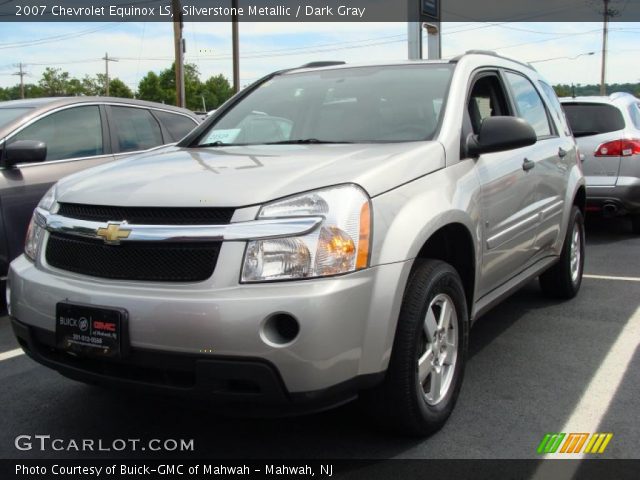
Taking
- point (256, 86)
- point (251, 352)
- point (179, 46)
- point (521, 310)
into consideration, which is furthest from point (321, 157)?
point (179, 46)

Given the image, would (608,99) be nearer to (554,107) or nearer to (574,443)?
(554,107)

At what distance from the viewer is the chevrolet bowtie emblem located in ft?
8.42

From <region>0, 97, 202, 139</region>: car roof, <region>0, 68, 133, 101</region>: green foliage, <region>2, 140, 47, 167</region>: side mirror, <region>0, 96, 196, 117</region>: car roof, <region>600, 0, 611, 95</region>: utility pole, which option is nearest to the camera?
<region>2, 140, 47, 167</region>: side mirror

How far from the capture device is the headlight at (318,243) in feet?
7.86

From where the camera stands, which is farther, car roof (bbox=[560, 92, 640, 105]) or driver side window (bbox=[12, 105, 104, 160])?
car roof (bbox=[560, 92, 640, 105])

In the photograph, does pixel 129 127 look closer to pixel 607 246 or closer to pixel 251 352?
pixel 251 352

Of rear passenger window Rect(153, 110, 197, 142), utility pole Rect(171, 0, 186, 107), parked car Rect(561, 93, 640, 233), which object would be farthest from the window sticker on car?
utility pole Rect(171, 0, 186, 107)

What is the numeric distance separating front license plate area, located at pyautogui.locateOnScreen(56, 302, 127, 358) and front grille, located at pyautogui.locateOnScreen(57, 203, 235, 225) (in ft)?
1.18

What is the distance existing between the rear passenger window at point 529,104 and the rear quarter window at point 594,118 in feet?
11.7

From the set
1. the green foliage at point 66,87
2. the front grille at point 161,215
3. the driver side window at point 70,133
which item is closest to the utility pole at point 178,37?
the driver side window at point 70,133

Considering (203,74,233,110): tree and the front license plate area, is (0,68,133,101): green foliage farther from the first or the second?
the front license plate area

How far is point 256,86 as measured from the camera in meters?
4.36

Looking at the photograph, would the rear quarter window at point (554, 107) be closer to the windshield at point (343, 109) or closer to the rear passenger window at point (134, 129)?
the windshield at point (343, 109)

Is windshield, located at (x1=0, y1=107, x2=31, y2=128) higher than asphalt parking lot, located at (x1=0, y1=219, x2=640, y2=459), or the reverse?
windshield, located at (x1=0, y1=107, x2=31, y2=128)
